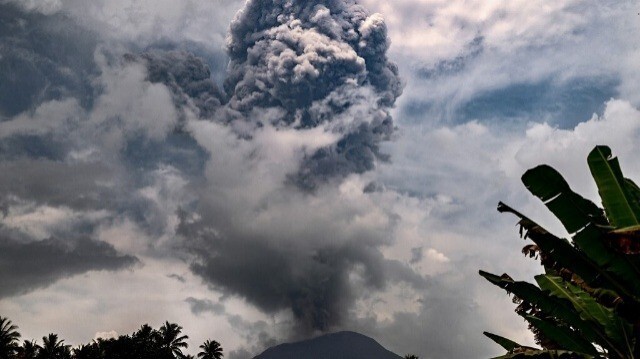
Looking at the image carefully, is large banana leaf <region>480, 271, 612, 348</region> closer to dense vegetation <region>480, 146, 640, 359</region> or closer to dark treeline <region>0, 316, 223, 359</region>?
dense vegetation <region>480, 146, 640, 359</region>

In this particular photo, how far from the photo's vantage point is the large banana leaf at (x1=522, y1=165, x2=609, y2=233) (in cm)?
550

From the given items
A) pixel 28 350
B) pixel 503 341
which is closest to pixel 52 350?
pixel 28 350

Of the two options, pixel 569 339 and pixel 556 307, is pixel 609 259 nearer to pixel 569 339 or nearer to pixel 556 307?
pixel 556 307

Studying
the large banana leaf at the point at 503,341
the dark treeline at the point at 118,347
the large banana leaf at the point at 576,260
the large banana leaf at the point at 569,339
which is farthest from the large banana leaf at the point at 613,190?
the dark treeline at the point at 118,347

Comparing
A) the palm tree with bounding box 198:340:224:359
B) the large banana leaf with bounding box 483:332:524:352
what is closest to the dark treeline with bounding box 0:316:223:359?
the palm tree with bounding box 198:340:224:359

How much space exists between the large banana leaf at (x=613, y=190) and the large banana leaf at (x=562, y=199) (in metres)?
0.19

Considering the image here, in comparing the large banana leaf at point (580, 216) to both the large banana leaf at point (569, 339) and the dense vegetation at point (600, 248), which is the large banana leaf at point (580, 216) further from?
the large banana leaf at point (569, 339)

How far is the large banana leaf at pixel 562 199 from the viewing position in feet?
18.0

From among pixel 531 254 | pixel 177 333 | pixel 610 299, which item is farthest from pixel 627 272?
pixel 177 333

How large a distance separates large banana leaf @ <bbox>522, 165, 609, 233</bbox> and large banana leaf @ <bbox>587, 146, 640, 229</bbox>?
188mm

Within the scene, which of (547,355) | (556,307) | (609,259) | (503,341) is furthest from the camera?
(503,341)

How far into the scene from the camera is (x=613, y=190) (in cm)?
543

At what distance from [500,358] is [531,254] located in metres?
5.52

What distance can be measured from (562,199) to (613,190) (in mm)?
507
